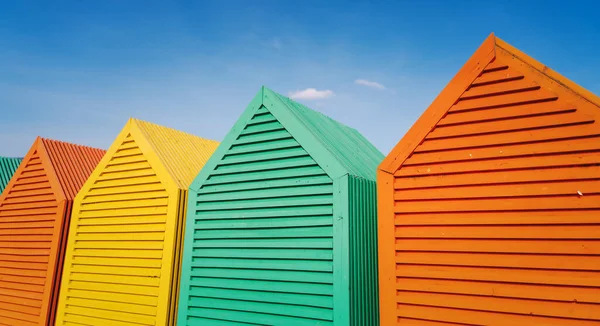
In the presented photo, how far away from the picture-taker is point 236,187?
21.5ft

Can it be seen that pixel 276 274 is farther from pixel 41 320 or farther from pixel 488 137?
pixel 41 320

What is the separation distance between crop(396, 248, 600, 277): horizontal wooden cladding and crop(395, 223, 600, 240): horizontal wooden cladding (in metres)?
0.20

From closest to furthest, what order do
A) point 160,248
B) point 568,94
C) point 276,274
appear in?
point 568,94 < point 276,274 < point 160,248

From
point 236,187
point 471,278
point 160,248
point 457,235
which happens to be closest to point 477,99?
point 457,235

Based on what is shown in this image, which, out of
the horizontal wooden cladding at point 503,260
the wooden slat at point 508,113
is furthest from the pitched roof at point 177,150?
the wooden slat at point 508,113

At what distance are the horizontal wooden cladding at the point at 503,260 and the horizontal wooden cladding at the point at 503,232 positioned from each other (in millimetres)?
199

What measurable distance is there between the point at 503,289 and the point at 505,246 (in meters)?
0.48

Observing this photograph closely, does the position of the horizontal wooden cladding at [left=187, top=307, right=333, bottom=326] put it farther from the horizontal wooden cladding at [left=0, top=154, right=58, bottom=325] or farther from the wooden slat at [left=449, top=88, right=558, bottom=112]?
the horizontal wooden cladding at [left=0, top=154, right=58, bottom=325]

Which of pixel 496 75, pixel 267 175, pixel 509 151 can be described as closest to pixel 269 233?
pixel 267 175

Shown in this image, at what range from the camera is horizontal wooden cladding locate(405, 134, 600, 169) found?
423cm

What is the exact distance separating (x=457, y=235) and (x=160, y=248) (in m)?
5.16

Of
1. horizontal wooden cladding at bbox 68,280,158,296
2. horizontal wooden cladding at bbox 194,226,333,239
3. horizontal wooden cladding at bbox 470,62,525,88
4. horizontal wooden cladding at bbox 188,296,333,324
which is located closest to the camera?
horizontal wooden cladding at bbox 470,62,525,88

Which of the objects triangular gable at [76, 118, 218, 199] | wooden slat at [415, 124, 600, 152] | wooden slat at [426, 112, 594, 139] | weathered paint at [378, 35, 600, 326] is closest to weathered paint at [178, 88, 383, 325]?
weathered paint at [378, 35, 600, 326]

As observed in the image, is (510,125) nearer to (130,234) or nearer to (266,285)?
(266,285)
